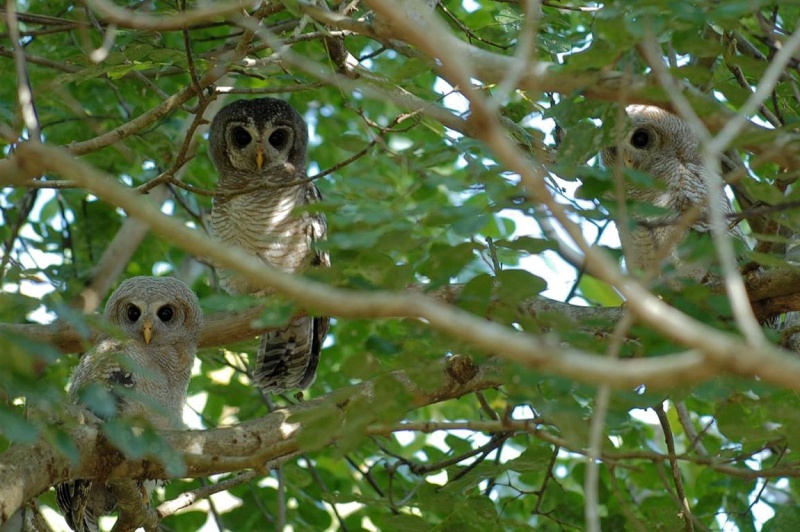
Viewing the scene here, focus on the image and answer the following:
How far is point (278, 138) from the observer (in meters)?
6.98

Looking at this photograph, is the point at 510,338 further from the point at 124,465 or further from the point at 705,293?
the point at 124,465

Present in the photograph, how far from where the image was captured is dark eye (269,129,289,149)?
694 centimetres

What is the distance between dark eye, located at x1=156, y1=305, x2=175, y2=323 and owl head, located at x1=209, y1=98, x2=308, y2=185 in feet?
4.71

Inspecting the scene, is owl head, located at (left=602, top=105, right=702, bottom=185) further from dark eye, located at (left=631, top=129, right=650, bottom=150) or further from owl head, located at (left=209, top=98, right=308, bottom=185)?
owl head, located at (left=209, top=98, right=308, bottom=185)

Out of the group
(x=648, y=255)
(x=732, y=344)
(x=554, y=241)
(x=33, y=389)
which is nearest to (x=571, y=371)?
(x=732, y=344)

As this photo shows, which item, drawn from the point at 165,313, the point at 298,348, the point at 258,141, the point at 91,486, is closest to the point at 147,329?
the point at 165,313

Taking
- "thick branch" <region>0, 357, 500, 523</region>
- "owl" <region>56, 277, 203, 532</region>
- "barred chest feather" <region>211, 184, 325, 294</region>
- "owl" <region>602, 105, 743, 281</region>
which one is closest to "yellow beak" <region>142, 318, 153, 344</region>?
"owl" <region>56, 277, 203, 532</region>

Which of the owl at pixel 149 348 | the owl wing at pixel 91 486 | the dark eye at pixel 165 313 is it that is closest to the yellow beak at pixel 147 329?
the owl at pixel 149 348

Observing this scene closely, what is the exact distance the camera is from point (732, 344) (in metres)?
1.55

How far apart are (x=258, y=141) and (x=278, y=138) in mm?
222

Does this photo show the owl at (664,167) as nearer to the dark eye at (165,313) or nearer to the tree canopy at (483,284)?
the tree canopy at (483,284)

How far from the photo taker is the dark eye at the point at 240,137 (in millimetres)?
6891

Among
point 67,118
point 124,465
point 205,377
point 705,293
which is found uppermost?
point 67,118

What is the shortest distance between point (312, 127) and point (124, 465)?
5467 millimetres
